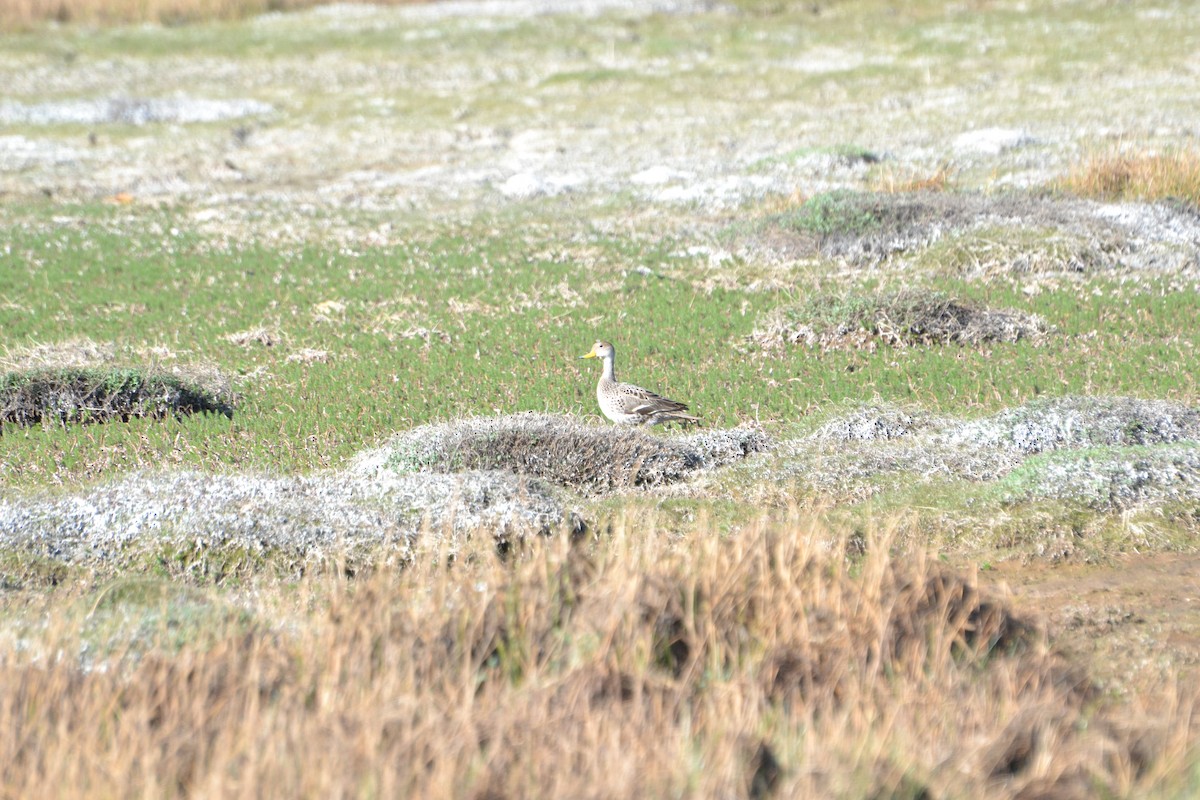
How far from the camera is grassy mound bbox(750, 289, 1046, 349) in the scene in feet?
53.5

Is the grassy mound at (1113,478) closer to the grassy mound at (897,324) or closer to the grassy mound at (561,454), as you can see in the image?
the grassy mound at (561,454)

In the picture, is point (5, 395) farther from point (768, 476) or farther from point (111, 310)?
point (768, 476)

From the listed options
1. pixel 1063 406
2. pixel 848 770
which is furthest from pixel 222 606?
pixel 1063 406

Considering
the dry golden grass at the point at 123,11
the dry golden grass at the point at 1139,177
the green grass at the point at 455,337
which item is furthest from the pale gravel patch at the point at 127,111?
the dry golden grass at the point at 1139,177

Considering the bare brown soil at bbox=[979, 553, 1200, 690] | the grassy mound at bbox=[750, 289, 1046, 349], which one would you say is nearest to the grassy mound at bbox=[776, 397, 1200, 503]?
the bare brown soil at bbox=[979, 553, 1200, 690]

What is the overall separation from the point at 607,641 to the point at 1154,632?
15.1ft

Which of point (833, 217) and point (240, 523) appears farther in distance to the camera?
point (833, 217)

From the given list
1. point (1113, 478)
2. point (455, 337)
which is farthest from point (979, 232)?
point (1113, 478)

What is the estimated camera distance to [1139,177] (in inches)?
896

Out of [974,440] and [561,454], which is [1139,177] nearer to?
[974,440]

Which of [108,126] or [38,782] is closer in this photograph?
[38,782]

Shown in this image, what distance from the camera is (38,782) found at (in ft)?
18.6

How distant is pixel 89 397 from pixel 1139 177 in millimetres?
18220

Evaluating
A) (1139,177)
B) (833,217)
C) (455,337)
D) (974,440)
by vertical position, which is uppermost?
(1139,177)
